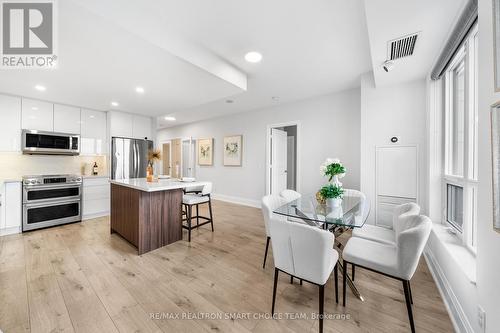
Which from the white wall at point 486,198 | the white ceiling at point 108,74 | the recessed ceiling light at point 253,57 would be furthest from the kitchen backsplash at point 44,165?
the white wall at point 486,198

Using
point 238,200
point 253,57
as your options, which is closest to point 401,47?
point 253,57

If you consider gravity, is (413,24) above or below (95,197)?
above

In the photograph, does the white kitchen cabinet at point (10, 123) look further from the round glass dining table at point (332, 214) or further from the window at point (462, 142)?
the window at point (462, 142)

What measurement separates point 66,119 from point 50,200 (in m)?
1.69

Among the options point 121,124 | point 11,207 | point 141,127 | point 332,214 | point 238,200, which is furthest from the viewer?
point 238,200

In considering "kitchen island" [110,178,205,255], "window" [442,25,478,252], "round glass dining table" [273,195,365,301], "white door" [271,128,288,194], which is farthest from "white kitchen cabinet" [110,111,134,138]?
"window" [442,25,478,252]

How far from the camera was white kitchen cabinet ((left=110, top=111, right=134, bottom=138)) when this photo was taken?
4.51 meters

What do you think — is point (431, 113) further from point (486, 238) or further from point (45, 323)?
point (45, 323)

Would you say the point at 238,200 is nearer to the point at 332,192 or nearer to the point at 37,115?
the point at 332,192

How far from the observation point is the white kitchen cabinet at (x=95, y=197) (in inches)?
157

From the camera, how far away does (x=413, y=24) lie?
173 cm

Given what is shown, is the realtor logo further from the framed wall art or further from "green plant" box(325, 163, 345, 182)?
the framed wall art

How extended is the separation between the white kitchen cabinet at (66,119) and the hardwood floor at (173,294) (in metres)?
2.32

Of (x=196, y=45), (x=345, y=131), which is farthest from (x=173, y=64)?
(x=345, y=131)
